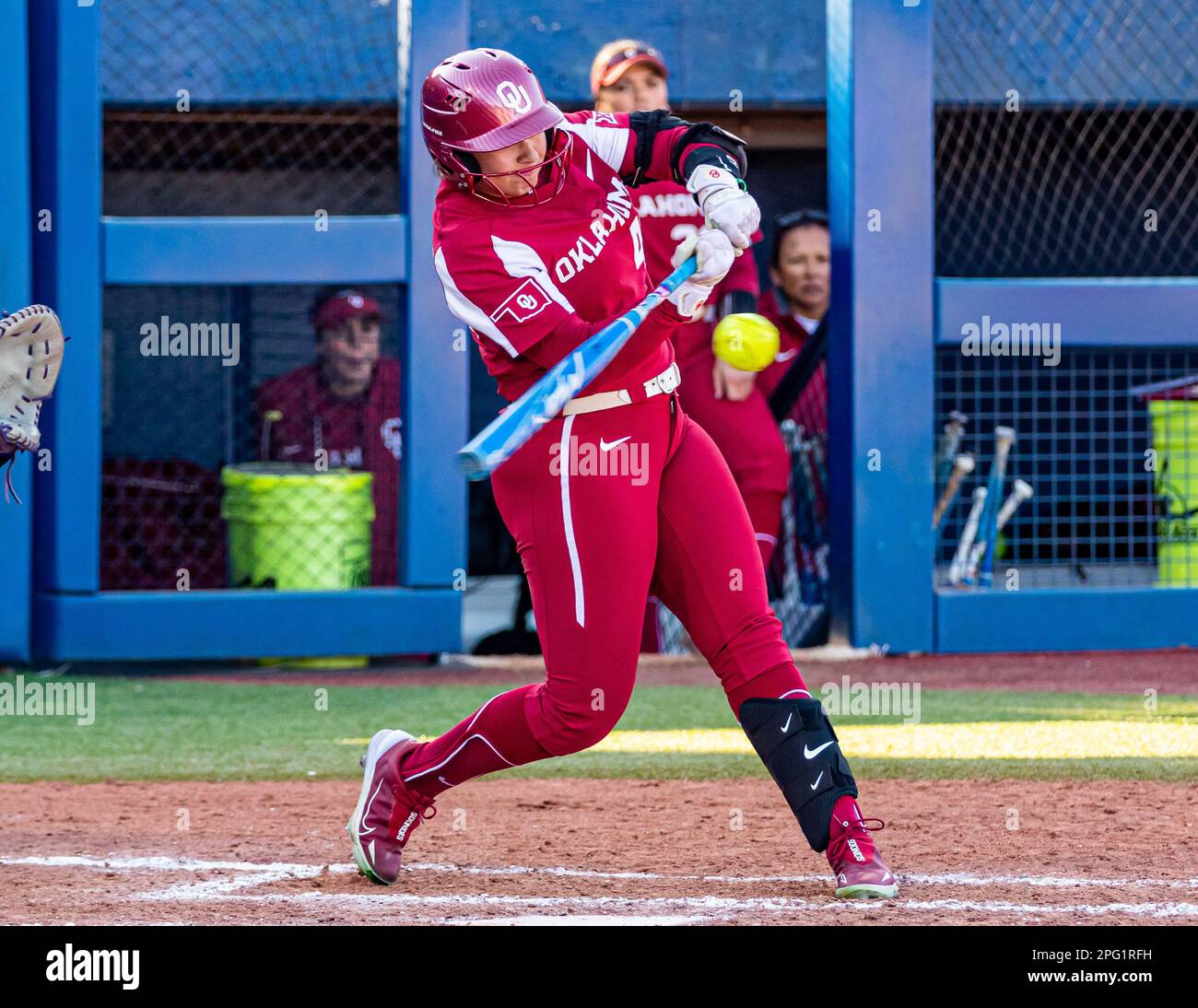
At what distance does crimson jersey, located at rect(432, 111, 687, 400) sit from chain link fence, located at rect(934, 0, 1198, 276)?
4869 millimetres

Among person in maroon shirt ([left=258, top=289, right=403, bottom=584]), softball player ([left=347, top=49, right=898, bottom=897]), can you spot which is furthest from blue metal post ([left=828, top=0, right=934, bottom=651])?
softball player ([left=347, top=49, right=898, bottom=897])

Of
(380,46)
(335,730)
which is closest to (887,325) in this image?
(335,730)

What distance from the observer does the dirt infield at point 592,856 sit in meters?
3.08

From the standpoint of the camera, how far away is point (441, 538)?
7.09 metres

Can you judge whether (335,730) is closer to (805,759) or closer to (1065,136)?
(805,759)

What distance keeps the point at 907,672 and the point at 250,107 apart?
16.6 ft

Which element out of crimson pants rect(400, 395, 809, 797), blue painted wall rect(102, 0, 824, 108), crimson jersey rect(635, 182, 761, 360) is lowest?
crimson pants rect(400, 395, 809, 797)

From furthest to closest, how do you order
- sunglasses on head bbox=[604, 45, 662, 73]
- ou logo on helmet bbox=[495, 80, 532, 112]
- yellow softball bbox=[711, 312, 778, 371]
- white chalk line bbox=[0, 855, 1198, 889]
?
sunglasses on head bbox=[604, 45, 662, 73] → yellow softball bbox=[711, 312, 778, 371] → white chalk line bbox=[0, 855, 1198, 889] → ou logo on helmet bbox=[495, 80, 532, 112]

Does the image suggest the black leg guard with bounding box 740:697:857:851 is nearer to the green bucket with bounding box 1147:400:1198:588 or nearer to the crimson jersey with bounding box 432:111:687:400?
the crimson jersey with bounding box 432:111:687:400

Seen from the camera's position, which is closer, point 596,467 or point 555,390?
point 555,390

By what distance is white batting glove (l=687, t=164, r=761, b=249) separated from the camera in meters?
3.16

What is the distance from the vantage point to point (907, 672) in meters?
6.76
